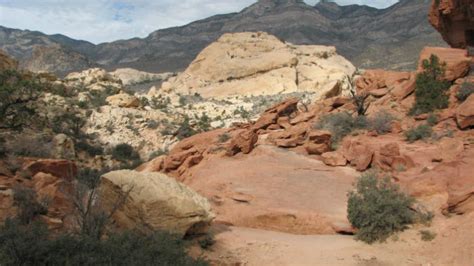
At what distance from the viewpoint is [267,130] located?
2042 cm

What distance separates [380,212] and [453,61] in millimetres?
10843

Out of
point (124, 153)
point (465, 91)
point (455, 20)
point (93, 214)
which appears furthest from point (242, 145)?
point (455, 20)

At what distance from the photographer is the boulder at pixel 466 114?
46.3 ft

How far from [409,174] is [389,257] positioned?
415 centimetres

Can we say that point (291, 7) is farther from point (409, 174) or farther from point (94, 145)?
point (409, 174)

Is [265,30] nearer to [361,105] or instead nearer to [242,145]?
[361,105]

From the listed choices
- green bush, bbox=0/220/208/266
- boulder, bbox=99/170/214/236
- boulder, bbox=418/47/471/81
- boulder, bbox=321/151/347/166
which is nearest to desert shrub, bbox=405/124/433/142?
boulder, bbox=321/151/347/166

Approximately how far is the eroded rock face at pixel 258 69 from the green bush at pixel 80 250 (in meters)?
A: 34.6

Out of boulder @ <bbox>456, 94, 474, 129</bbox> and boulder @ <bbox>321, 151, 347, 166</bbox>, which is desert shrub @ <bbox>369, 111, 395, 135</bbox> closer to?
boulder @ <bbox>321, 151, 347, 166</bbox>

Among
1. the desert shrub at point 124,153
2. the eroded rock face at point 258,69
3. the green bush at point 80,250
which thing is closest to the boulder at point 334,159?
the green bush at point 80,250

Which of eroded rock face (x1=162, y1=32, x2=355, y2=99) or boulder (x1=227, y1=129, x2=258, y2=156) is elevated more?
eroded rock face (x1=162, y1=32, x2=355, y2=99)

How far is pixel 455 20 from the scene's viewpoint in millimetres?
20656

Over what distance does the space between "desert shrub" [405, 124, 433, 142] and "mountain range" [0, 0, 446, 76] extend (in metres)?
72.8

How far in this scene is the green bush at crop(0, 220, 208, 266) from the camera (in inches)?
234
